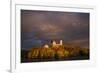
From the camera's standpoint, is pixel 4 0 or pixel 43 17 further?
pixel 43 17

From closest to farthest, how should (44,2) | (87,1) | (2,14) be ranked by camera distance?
(2,14), (44,2), (87,1)

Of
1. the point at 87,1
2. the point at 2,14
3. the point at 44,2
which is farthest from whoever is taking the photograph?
the point at 87,1

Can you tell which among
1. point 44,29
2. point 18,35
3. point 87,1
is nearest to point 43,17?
point 44,29

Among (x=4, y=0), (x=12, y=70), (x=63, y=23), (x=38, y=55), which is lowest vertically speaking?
(x=12, y=70)

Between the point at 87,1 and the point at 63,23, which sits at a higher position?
the point at 87,1

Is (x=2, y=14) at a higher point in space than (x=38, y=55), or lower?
higher

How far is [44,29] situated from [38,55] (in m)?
0.32

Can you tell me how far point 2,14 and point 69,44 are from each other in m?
0.88

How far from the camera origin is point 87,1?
2.49 m

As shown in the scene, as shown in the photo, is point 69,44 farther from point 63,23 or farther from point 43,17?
point 43,17

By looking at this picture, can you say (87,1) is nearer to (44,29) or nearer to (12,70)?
(44,29)

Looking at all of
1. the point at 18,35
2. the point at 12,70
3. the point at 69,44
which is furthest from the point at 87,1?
the point at 12,70

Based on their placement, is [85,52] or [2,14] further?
[85,52]
